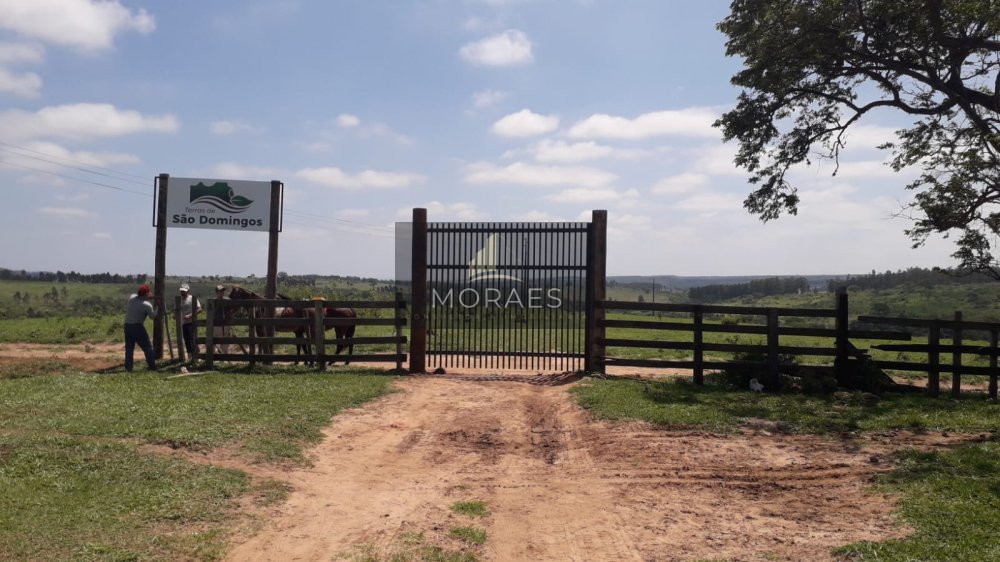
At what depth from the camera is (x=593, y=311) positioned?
13.8m

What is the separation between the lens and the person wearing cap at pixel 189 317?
14.5 meters

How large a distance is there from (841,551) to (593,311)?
885 cm

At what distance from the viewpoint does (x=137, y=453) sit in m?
7.11

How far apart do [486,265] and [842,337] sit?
6939mm

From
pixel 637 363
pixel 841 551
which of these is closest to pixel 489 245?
pixel 637 363

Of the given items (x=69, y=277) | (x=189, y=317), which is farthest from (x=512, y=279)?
(x=69, y=277)

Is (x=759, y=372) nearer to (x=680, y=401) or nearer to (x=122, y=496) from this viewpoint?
(x=680, y=401)

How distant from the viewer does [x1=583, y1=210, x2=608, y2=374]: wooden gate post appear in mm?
13766

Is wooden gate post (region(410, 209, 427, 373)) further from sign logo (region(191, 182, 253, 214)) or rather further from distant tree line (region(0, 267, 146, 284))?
distant tree line (region(0, 267, 146, 284))

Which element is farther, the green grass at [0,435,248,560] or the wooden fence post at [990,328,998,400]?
the wooden fence post at [990,328,998,400]

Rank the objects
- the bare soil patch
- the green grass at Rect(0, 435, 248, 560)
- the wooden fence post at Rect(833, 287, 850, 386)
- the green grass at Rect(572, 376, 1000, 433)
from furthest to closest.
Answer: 1. the wooden fence post at Rect(833, 287, 850, 386)
2. the green grass at Rect(572, 376, 1000, 433)
3. the bare soil patch
4. the green grass at Rect(0, 435, 248, 560)

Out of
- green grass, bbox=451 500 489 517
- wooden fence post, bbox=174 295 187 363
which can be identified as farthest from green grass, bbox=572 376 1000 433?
wooden fence post, bbox=174 295 187 363

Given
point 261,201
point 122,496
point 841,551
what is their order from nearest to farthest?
A: point 841,551 < point 122,496 < point 261,201

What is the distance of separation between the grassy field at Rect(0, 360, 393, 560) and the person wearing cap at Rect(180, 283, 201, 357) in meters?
2.32
